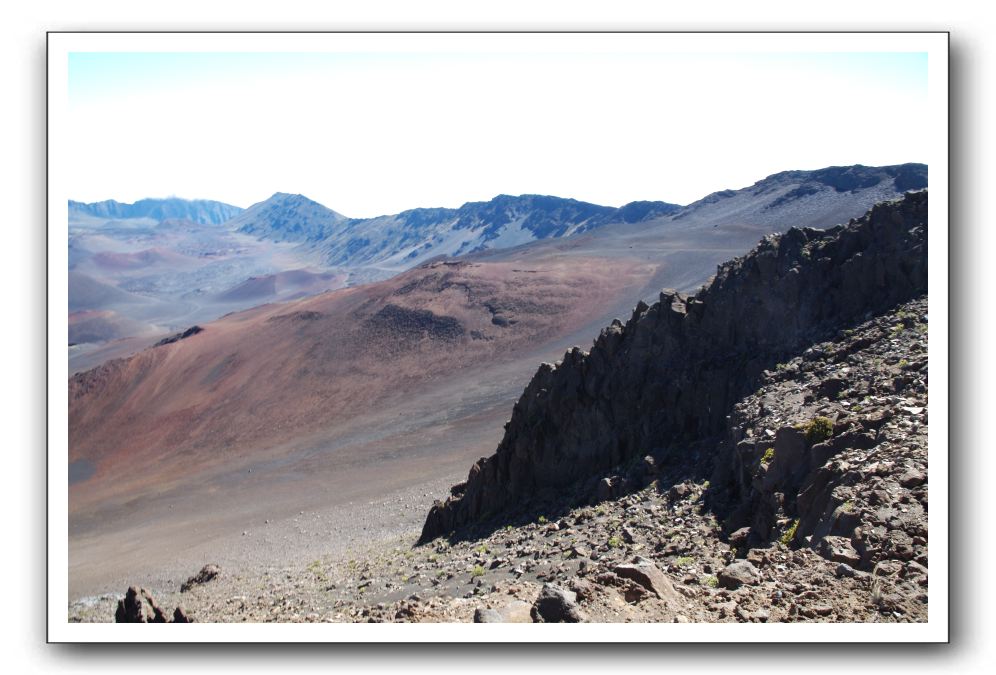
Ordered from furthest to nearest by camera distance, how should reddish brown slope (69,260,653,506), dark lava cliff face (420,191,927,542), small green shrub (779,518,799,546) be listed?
reddish brown slope (69,260,653,506) < dark lava cliff face (420,191,927,542) < small green shrub (779,518,799,546)

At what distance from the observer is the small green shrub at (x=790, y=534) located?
858cm

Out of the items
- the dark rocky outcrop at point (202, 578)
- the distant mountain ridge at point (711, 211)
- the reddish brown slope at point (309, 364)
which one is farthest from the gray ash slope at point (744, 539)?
the distant mountain ridge at point (711, 211)

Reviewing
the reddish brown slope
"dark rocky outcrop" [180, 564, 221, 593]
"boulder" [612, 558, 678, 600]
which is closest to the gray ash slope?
"boulder" [612, 558, 678, 600]

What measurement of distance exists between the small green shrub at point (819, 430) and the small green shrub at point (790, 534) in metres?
1.34

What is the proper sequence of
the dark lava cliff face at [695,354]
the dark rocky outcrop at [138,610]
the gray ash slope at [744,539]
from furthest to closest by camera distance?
the dark lava cliff face at [695,354] < the dark rocky outcrop at [138,610] < the gray ash slope at [744,539]

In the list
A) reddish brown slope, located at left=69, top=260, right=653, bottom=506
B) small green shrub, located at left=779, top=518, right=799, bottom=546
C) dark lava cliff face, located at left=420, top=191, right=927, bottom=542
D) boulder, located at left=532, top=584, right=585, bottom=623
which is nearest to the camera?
boulder, located at left=532, top=584, right=585, bottom=623

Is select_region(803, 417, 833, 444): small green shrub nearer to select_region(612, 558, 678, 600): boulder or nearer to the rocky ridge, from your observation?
the rocky ridge

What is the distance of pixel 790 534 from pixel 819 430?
172 cm

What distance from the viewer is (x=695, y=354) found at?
14.9 metres

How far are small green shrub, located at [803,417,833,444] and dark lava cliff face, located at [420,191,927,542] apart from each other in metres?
3.12

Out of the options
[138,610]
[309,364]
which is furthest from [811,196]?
[138,610]

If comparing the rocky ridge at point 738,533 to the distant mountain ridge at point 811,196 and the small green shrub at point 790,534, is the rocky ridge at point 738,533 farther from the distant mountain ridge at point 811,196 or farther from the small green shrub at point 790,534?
the distant mountain ridge at point 811,196

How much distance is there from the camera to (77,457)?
45.4 meters

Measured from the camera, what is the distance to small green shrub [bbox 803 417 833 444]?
971 centimetres
